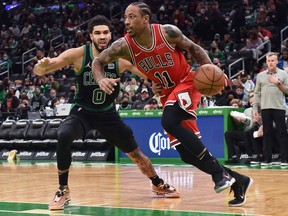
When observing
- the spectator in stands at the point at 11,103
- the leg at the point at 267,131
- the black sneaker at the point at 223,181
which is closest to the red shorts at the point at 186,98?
the black sneaker at the point at 223,181

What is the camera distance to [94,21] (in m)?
7.02

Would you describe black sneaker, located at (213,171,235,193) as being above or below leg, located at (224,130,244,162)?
above

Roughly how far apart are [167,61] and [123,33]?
18.9 meters

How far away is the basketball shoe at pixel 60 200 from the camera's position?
6445 mm

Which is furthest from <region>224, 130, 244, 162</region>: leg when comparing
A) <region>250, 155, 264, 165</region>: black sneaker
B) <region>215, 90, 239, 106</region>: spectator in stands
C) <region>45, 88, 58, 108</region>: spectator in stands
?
<region>45, 88, 58, 108</region>: spectator in stands

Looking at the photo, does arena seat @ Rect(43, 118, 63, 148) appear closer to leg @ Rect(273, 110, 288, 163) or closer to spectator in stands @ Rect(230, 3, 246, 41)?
leg @ Rect(273, 110, 288, 163)

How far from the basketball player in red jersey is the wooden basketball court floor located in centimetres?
44

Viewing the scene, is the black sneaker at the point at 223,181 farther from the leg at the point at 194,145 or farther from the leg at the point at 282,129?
the leg at the point at 282,129

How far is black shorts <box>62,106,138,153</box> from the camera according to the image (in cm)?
693

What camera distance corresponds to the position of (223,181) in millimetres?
6047

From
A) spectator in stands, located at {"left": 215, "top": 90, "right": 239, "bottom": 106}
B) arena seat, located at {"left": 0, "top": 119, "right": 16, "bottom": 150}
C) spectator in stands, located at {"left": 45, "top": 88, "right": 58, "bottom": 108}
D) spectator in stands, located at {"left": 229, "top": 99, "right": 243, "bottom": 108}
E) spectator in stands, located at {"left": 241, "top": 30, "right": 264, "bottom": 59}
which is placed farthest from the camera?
spectator in stands, located at {"left": 45, "top": 88, "right": 58, "bottom": 108}

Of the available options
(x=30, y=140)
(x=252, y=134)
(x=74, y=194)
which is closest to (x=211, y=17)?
(x=30, y=140)

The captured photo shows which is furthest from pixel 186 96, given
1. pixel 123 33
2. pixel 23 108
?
pixel 123 33

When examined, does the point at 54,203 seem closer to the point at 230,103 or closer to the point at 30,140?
the point at 230,103
